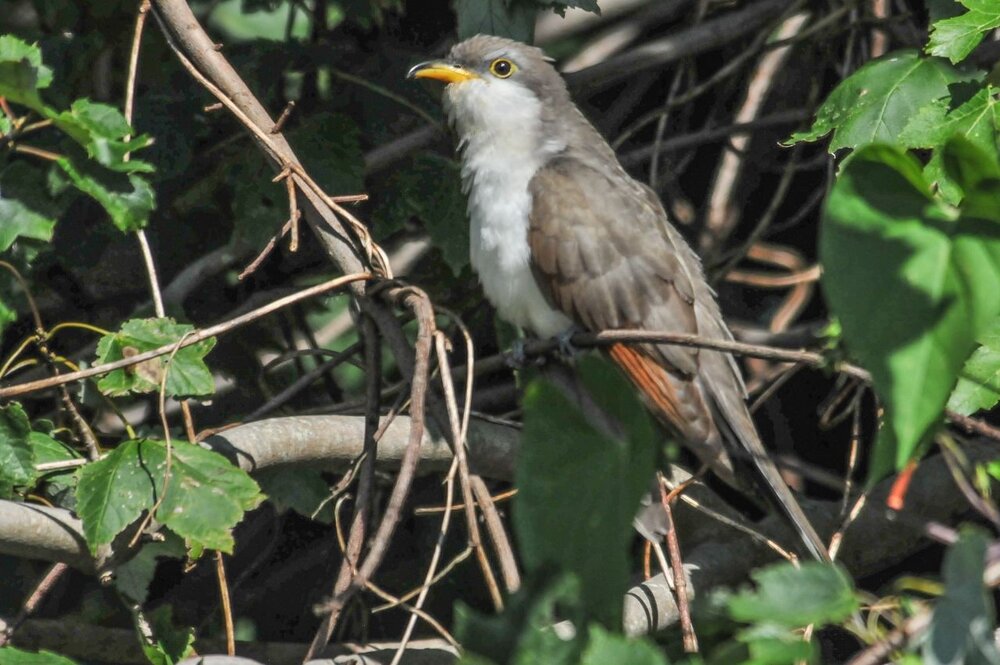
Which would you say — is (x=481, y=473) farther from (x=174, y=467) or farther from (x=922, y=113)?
(x=922, y=113)

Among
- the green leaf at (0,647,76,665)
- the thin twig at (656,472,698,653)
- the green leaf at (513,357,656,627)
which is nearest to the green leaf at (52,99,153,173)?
the green leaf at (0,647,76,665)

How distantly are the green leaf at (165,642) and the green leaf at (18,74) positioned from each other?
4.29 ft

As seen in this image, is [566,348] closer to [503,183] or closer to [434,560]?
[503,183]

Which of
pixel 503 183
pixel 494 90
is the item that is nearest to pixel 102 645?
pixel 503 183

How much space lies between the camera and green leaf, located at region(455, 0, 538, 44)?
398cm

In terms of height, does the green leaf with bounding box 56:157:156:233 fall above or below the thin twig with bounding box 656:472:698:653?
above

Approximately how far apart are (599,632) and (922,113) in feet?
7.17

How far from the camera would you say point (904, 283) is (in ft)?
5.58

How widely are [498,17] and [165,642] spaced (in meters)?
2.00

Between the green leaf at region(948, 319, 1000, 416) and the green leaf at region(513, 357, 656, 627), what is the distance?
1465 mm

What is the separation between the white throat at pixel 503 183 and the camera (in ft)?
13.2

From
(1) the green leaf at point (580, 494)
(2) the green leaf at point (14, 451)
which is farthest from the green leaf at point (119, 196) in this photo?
(1) the green leaf at point (580, 494)

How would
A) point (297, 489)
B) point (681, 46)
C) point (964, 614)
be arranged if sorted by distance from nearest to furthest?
1. point (964, 614)
2. point (297, 489)
3. point (681, 46)

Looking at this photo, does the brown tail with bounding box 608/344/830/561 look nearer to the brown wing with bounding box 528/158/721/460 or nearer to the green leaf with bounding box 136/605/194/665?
the brown wing with bounding box 528/158/721/460
